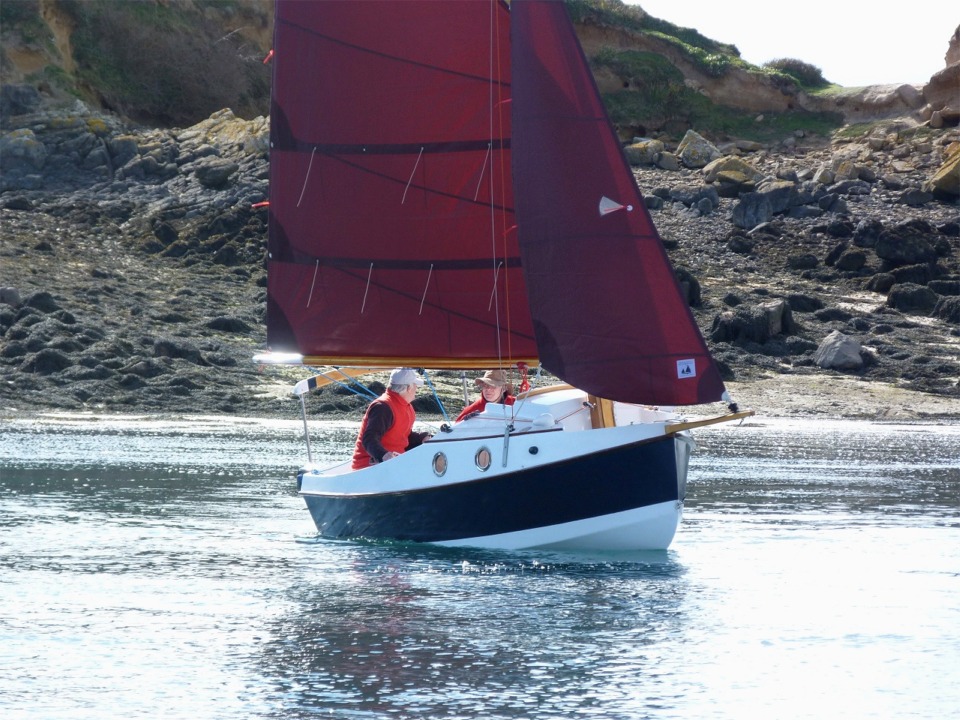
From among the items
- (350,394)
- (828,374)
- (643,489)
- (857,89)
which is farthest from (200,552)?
(857,89)

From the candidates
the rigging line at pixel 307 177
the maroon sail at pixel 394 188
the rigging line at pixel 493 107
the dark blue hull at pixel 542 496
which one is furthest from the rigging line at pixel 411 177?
the dark blue hull at pixel 542 496

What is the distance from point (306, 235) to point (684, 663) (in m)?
8.84

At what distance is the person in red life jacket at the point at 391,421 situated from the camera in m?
14.6

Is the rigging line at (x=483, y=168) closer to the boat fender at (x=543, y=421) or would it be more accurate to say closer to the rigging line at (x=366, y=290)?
the rigging line at (x=366, y=290)

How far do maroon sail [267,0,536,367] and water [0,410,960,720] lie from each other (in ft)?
8.67

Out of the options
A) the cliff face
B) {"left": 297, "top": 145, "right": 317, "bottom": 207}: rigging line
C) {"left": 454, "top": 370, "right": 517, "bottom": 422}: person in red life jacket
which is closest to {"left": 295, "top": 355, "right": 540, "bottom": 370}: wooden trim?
{"left": 454, "top": 370, "right": 517, "bottom": 422}: person in red life jacket

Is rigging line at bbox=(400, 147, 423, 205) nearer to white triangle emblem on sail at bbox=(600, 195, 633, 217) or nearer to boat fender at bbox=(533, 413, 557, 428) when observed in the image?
white triangle emblem on sail at bbox=(600, 195, 633, 217)

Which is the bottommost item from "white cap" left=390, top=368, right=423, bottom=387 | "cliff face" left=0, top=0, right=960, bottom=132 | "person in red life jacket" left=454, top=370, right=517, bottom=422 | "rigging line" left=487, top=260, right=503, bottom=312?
"person in red life jacket" left=454, top=370, right=517, bottom=422

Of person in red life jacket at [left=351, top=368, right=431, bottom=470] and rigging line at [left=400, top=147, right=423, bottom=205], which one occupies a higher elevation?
rigging line at [left=400, top=147, right=423, bottom=205]

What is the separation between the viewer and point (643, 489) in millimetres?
13531

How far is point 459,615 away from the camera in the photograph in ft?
38.1

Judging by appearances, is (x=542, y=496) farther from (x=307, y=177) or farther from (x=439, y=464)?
(x=307, y=177)

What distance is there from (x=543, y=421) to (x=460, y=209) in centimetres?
369

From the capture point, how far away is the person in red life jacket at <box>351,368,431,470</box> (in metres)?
14.6
